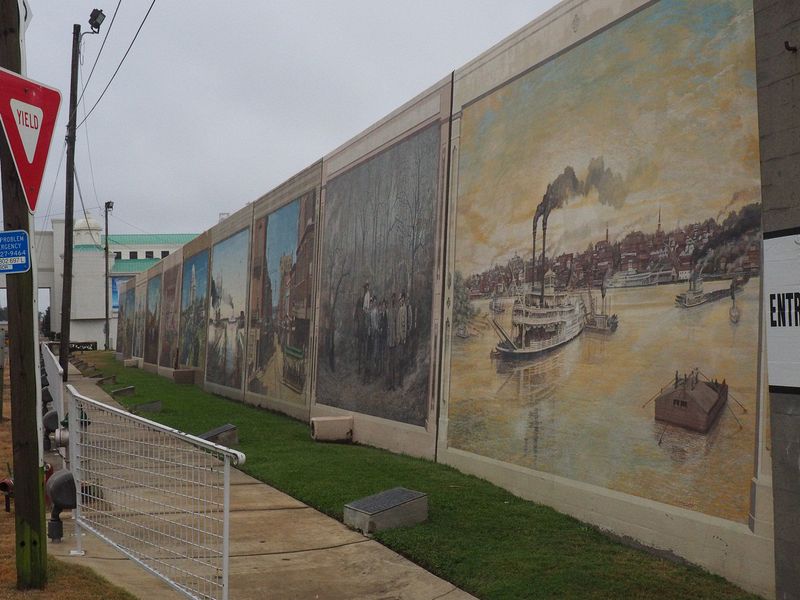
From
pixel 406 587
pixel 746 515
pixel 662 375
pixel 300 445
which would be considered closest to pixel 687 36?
pixel 662 375

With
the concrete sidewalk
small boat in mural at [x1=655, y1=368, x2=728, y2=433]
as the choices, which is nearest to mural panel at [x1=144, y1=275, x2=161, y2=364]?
the concrete sidewalk

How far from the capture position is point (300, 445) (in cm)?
1321

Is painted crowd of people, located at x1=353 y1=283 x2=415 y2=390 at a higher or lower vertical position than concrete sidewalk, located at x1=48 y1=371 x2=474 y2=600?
higher

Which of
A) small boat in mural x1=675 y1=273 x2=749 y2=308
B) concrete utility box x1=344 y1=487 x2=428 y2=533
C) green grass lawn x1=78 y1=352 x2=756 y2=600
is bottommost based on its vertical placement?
green grass lawn x1=78 y1=352 x2=756 y2=600

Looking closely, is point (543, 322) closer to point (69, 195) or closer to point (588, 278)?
point (588, 278)

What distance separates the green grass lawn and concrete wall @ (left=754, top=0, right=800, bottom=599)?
852mm

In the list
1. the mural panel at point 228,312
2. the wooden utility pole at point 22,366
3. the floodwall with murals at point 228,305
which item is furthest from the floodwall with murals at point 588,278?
the mural panel at point 228,312

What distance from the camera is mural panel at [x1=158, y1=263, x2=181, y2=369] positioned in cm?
3444

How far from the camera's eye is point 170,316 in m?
36.0

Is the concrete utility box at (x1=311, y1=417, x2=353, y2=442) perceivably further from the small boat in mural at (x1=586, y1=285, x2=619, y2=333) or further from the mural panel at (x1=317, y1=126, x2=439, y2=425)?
the small boat in mural at (x1=586, y1=285, x2=619, y2=333)

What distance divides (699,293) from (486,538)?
2796 millimetres

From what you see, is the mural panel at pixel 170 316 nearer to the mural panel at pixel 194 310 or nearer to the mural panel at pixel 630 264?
the mural panel at pixel 194 310

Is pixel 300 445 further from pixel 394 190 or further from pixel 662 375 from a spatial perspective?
pixel 662 375

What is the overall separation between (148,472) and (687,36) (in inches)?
221
